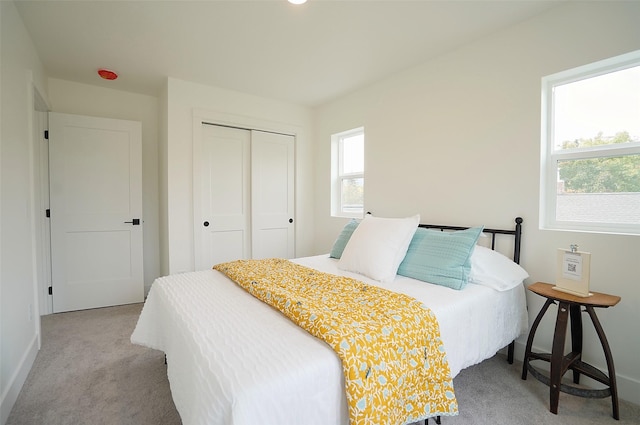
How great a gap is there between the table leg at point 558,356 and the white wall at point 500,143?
16.0 inches

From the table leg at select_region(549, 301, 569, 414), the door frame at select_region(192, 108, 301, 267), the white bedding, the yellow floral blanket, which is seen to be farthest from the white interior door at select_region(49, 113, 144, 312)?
the table leg at select_region(549, 301, 569, 414)

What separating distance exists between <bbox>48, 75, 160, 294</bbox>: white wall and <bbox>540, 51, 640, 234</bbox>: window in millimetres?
3927

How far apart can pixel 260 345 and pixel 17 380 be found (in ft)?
5.97

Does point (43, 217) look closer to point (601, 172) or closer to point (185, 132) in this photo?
point (185, 132)

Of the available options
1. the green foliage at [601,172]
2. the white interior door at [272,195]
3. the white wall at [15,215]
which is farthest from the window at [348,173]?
the white wall at [15,215]

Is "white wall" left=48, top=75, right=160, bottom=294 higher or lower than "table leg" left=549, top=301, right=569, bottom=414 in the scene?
higher

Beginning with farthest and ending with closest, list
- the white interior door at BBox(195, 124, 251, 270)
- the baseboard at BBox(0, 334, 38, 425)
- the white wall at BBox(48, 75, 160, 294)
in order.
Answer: the white interior door at BBox(195, 124, 251, 270) → the white wall at BBox(48, 75, 160, 294) → the baseboard at BBox(0, 334, 38, 425)

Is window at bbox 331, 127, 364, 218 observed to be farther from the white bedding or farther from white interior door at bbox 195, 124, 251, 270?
the white bedding

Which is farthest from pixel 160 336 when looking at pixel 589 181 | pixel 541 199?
pixel 589 181

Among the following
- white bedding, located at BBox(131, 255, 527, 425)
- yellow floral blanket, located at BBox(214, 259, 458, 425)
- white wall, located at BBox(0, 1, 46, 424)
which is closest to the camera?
white bedding, located at BBox(131, 255, 527, 425)

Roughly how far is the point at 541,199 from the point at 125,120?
4057 mm

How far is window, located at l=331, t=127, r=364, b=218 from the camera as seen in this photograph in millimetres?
3600

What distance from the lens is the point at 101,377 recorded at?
1.96 metres

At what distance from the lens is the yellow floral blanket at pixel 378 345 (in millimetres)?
1060
